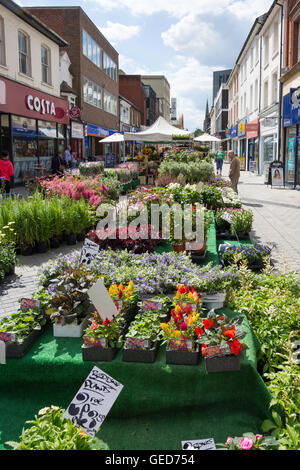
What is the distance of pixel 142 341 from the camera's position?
2.89m

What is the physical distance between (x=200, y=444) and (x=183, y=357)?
567 mm

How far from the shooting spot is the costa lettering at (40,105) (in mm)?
17141

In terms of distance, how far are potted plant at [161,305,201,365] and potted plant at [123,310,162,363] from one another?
0.09m

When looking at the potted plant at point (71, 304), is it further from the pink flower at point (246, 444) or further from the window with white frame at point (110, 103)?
the window with white frame at point (110, 103)

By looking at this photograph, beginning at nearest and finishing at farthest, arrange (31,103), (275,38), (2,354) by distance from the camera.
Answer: (2,354) → (31,103) → (275,38)

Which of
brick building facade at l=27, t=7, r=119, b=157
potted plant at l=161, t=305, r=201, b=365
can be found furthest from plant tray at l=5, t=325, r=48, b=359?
brick building facade at l=27, t=7, r=119, b=157

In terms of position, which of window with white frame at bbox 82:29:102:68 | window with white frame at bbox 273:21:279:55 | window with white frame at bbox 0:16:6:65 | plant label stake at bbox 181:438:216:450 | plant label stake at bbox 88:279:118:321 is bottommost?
plant label stake at bbox 181:438:216:450

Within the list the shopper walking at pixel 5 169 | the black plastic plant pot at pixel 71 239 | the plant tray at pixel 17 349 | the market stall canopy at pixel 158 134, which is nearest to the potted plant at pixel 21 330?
the plant tray at pixel 17 349

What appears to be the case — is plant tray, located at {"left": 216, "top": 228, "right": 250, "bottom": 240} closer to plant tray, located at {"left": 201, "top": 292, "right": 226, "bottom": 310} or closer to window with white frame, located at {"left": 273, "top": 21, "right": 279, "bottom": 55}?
plant tray, located at {"left": 201, "top": 292, "right": 226, "bottom": 310}

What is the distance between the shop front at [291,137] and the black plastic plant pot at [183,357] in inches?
634

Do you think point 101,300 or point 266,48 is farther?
point 266,48

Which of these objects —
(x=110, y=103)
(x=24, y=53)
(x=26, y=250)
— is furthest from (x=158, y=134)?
(x=110, y=103)

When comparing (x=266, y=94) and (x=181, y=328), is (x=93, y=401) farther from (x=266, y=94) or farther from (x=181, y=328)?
(x=266, y=94)

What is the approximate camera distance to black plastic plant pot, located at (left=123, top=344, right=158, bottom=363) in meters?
2.86
